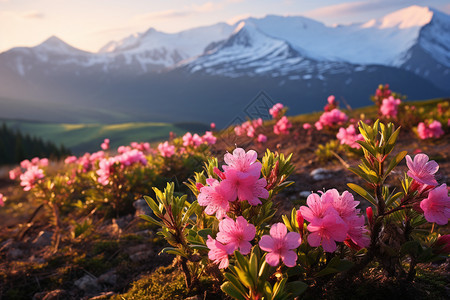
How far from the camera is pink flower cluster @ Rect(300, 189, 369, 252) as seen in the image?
1357 mm

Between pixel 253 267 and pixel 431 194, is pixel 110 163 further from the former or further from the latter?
pixel 431 194

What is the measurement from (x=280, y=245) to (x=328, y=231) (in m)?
0.23

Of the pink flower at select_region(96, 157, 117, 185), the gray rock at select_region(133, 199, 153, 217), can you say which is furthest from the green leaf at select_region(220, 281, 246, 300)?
the pink flower at select_region(96, 157, 117, 185)

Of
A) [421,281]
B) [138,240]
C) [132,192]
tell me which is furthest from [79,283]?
[421,281]

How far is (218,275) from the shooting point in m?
1.78

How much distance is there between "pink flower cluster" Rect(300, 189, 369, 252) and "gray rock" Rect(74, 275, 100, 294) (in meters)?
2.58

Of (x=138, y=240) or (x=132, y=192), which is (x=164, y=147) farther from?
(x=138, y=240)

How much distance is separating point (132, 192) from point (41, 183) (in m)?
1.42

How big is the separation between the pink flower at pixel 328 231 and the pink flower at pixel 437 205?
38 centimetres

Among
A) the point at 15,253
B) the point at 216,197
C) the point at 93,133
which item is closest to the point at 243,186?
the point at 216,197

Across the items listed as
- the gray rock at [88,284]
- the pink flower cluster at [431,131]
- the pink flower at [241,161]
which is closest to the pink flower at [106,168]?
the gray rock at [88,284]

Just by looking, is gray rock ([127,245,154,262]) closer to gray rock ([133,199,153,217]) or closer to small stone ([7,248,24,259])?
gray rock ([133,199,153,217])

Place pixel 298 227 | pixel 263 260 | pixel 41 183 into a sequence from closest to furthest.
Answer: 1. pixel 263 260
2. pixel 298 227
3. pixel 41 183

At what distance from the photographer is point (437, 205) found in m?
1.38
